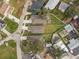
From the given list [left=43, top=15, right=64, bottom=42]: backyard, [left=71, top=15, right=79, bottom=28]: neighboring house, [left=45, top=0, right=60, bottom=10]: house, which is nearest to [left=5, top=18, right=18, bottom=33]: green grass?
[left=43, top=15, right=64, bottom=42]: backyard

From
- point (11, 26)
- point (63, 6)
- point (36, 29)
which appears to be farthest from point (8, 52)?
point (63, 6)

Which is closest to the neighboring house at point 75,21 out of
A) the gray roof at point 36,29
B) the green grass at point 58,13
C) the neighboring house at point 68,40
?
the neighboring house at point 68,40

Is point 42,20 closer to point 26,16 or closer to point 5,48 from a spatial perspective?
point 26,16

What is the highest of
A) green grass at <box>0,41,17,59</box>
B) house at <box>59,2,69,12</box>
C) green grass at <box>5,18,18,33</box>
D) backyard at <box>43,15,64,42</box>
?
house at <box>59,2,69,12</box>

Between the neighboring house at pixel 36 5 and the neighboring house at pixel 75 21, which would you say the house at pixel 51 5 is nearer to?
the neighboring house at pixel 36 5

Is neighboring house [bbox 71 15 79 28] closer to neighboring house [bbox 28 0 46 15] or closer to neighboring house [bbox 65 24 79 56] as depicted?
neighboring house [bbox 65 24 79 56]

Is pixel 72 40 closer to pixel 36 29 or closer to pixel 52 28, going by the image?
pixel 52 28

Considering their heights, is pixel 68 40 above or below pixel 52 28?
below

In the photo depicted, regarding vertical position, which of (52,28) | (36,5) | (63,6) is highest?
(36,5)

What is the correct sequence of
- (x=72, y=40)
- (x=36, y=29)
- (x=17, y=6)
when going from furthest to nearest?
(x=17, y=6), (x=36, y=29), (x=72, y=40)

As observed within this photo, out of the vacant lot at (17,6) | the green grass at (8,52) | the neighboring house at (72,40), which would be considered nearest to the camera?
the neighboring house at (72,40)

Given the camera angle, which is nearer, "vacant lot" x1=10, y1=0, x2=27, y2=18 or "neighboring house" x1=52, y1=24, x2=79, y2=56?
"neighboring house" x1=52, y1=24, x2=79, y2=56
